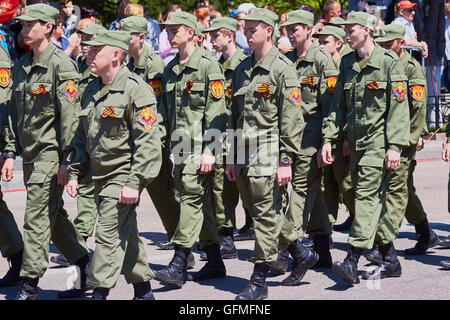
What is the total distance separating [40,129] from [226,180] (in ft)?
9.14

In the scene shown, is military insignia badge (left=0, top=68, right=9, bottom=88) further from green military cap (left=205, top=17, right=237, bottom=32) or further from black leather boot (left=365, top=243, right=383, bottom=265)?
black leather boot (left=365, top=243, right=383, bottom=265)

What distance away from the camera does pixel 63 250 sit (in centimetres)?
804

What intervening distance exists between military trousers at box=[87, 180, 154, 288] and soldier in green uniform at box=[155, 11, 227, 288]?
124cm

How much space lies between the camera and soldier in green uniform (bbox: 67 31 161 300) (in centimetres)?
688

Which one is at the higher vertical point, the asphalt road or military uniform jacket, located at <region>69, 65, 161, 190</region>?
military uniform jacket, located at <region>69, 65, 161, 190</region>

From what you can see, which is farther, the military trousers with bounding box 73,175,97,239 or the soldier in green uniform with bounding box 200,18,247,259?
the soldier in green uniform with bounding box 200,18,247,259

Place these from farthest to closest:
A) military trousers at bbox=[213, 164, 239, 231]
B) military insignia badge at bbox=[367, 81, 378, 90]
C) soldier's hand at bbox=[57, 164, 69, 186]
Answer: military trousers at bbox=[213, 164, 239, 231], military insignia badge at bbox=[367, 81, 378, 90], soldier's hand at bbox=[57, 164, 69, 186]

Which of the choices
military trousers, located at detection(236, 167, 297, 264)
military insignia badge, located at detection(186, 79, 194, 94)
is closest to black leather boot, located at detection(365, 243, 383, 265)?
military trousers, located at detection(236, 167, 297, 264)

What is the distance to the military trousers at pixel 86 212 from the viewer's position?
30.4 ft

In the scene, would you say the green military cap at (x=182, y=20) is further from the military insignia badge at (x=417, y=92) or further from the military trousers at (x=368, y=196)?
the military insignia badge at (x=417, y=92)

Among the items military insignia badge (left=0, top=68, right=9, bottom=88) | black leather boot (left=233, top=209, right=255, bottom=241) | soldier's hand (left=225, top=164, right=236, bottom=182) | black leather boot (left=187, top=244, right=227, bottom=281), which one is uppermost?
military insignia badge (left=0, top=68, right=9, bottom=88)

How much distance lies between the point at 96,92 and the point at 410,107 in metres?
3.10

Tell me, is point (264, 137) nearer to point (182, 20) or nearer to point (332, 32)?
point (182, 20)
